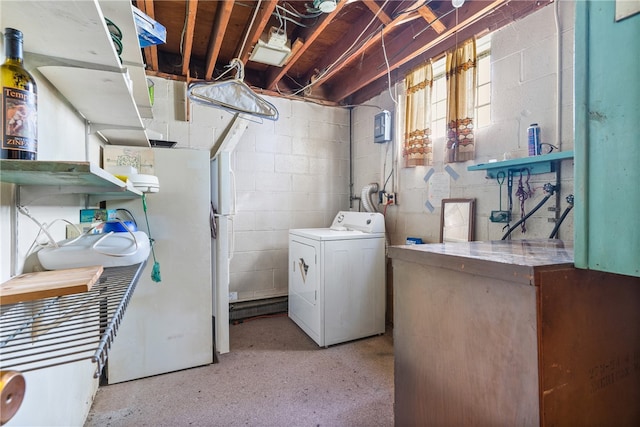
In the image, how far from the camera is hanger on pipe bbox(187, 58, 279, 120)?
6.03 ft

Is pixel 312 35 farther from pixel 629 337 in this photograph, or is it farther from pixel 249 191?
pixel 629 337

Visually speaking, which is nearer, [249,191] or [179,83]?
[179,83]

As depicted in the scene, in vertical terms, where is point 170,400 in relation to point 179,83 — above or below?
below

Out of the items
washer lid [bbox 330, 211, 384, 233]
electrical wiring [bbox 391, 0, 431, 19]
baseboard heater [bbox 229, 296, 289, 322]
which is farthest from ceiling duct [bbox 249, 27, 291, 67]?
baseboard heater [bbox 229, 296, 289, 322]

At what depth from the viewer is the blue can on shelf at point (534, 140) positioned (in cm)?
180

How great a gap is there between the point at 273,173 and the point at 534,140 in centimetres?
237

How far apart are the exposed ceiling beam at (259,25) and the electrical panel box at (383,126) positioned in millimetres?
1345

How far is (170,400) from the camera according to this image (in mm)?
1927

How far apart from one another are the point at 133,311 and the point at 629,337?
8.51 ft

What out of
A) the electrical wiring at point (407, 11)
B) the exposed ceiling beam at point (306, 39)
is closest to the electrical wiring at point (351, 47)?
the electrical wiring at point (407, 11)

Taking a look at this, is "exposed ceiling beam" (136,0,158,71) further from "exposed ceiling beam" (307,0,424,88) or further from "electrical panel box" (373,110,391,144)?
"electrical panel box" (373,110,391,144)

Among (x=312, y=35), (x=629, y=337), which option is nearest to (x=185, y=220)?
(x=312, y=35)

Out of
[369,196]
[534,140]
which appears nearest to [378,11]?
[534,140]

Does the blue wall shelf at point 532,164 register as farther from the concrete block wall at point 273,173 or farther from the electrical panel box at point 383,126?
the concrete block wall at point 273,173
